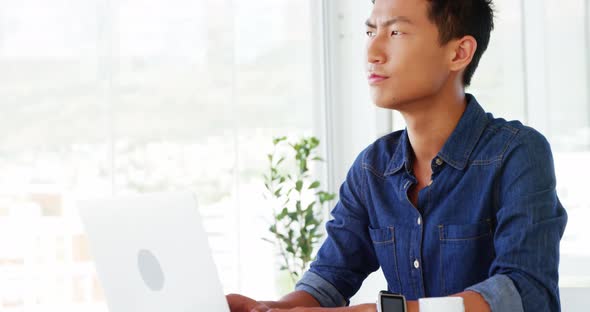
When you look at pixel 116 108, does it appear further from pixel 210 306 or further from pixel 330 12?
pixel 210 306

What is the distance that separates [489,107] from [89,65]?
1.79m

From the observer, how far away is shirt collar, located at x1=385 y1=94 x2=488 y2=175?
1716 millimetres

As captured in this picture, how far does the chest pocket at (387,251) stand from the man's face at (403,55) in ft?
0.92

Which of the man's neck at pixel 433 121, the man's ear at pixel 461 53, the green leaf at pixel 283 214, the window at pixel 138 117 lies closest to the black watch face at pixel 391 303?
the man's neck at pixel 433 121

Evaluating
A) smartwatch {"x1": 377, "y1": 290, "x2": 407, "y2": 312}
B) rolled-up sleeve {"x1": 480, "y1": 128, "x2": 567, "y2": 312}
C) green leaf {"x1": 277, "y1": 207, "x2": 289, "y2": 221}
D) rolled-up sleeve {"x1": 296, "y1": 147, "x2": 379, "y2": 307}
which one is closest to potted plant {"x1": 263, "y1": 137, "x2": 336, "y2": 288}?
green leaf {"x1": 277, "y1": 207, "x2": 289, "y2": 221}

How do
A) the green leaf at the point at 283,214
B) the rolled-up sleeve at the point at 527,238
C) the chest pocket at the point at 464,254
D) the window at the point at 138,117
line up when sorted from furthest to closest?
1. the green leaf at the point at 283,214
2. the window at the point at 138,117
3. the chest pocket at the point at 464,254
4. the rolled-up sleeve at the point at 527,238

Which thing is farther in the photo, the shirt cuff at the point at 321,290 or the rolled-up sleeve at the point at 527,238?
the shirt cuff at the point at 321,290

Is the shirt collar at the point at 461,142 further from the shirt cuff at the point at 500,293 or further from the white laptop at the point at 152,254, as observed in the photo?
the white laptop at the point at 152,254

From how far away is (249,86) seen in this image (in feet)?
13.0

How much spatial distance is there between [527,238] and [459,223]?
0.67 feet

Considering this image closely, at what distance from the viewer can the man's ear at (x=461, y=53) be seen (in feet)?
5.86

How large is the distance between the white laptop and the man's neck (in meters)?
0.64

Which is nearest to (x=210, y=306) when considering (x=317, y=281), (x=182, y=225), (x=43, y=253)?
(x=182, y=225)

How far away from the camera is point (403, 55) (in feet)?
5.60
